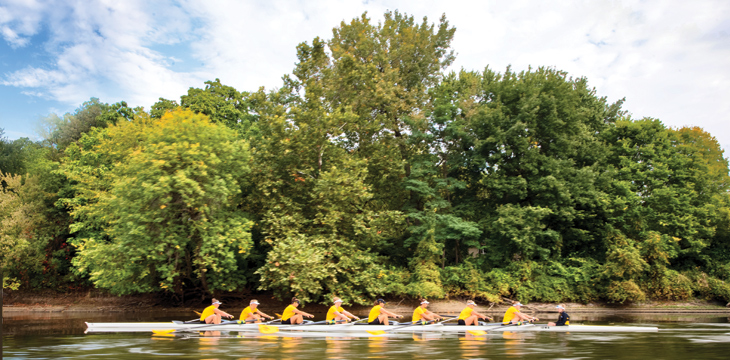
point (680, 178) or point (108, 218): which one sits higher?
point (680, 178)

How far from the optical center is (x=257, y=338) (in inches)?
671

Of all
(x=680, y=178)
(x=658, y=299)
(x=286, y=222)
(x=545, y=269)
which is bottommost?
(x=658, y=299)

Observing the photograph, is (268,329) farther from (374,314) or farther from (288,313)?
(374,314)

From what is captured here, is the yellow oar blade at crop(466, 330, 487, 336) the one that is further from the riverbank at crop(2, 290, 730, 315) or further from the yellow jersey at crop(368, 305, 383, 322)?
the riverbank at crop(2, 290, 730, 315)

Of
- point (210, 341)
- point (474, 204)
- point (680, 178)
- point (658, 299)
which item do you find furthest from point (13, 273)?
point (680, 178)

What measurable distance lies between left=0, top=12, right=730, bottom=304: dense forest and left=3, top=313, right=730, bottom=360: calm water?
8.94 m

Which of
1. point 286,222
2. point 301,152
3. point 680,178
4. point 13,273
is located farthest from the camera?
point 13,273

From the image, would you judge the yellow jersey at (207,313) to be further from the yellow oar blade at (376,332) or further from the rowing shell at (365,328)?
the yellow oar blade at (376,332)

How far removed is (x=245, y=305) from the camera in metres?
32.5

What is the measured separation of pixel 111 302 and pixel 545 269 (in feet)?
95.1

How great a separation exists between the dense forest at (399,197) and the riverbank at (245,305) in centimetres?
73

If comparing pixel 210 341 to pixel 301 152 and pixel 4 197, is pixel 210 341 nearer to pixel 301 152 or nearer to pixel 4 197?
pixel 301 152

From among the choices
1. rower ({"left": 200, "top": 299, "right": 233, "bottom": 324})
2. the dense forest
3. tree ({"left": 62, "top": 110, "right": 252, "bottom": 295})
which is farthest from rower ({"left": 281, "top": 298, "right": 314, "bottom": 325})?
tree ({"left": 62, "top": 110, "right": 252, "bottom": 295})

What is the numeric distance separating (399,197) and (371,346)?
20.5m
